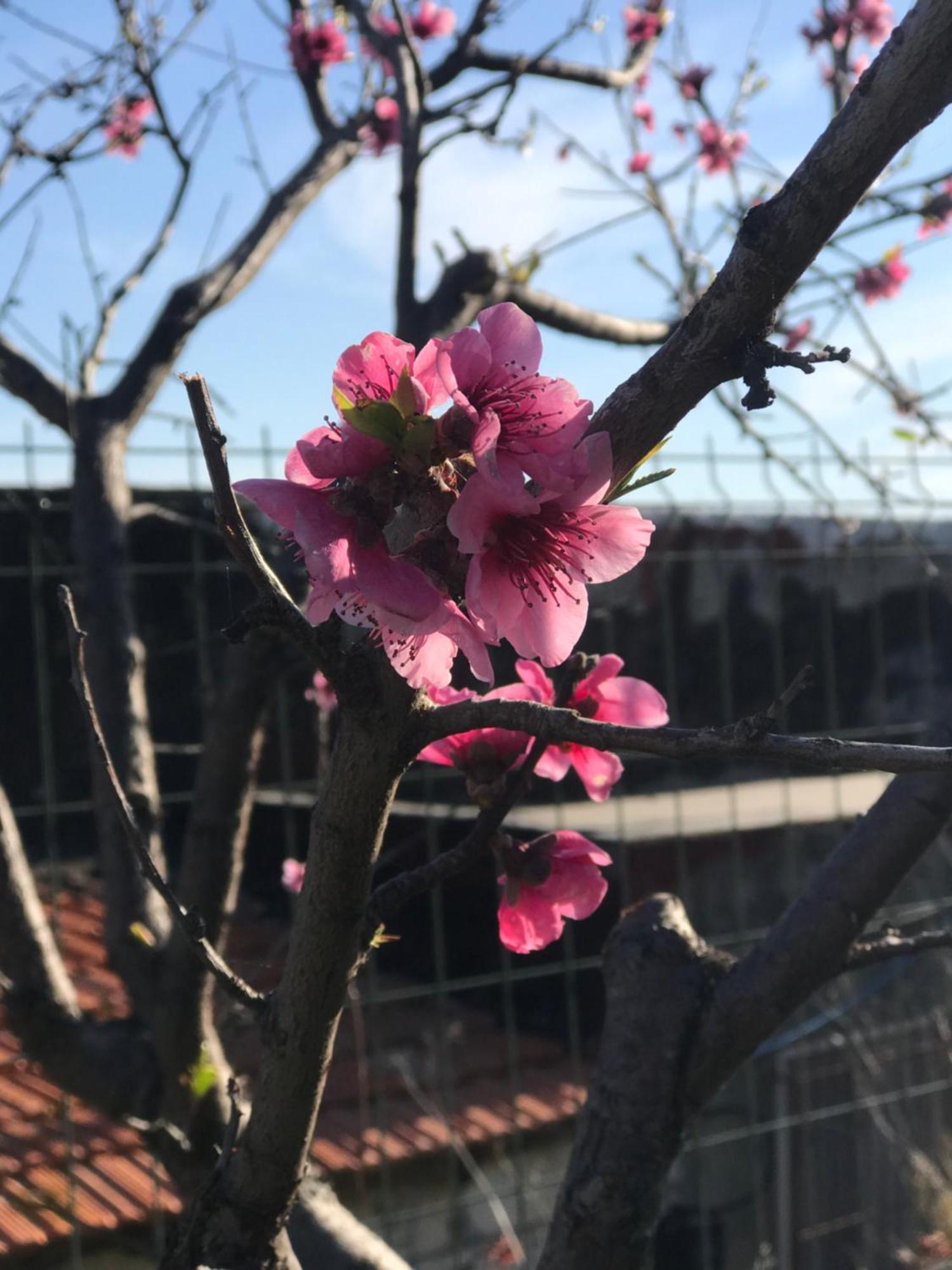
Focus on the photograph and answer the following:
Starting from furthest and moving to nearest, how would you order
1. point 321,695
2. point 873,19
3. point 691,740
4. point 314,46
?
point 873,19
point 314,46
point 321,695
point 691,740

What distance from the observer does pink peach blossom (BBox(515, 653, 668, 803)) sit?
97 cm

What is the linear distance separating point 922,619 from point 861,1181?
2.17m

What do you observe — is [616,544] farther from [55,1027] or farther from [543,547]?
[55,1027]

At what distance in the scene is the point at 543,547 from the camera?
0.73 metres

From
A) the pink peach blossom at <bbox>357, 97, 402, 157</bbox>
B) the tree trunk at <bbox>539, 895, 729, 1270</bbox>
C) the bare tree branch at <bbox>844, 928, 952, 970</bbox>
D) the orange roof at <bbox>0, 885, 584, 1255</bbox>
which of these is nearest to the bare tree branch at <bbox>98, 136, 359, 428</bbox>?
the pink peach blossom at <bbox>357, 97, 402, 157</bbox>

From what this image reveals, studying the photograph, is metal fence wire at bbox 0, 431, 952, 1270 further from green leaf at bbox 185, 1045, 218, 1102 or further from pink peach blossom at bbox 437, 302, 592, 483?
pink peach blossom at bbox 437, 302, 592, 483

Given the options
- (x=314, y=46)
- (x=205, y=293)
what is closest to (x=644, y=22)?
(x=314, y=46)

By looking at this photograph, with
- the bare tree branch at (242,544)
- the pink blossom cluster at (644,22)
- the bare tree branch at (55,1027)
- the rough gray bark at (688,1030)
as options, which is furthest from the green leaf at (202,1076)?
the pink blossom cluster at (644,22)

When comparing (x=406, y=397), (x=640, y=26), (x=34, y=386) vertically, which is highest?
A: (x=640, y=26)

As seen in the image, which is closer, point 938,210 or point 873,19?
point 938,210

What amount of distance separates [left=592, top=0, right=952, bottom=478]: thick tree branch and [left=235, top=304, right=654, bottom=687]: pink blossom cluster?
0.05m

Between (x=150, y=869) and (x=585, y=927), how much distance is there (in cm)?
337

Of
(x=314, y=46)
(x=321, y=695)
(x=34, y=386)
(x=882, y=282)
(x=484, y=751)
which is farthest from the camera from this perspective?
(x=882, y=282)

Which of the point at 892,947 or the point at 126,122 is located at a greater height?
the point at 126,122
